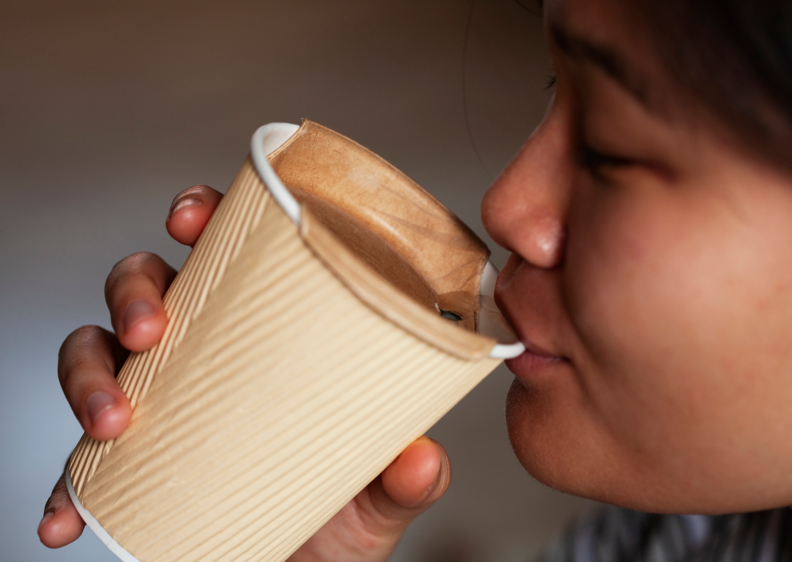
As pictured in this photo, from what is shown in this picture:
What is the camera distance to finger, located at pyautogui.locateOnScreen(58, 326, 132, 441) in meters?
0.43

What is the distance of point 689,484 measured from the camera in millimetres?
487

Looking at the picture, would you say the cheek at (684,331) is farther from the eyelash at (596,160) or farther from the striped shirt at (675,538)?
the striped shirt at (675,538)

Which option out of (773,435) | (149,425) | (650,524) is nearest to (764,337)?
(773,435)

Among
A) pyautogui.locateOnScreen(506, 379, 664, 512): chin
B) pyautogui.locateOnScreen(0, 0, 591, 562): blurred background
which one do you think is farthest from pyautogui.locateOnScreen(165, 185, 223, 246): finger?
pyautogui.locateOnScreen(0, 0, 591, 562): blurred background

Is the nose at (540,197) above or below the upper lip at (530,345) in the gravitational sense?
above

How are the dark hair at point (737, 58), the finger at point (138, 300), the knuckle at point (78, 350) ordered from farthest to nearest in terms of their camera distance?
1. the knuckle at point (78, 350)
2. the finger at point (138, 300)
3. the dark hair at point (737, 58)

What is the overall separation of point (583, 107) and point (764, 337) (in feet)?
0.62

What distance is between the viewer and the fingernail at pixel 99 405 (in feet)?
1.40

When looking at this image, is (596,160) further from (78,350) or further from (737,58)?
(78,350)

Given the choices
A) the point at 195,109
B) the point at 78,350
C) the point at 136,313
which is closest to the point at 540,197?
the point at 136,313

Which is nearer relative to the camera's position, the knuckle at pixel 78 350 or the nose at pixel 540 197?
the nose at pixel 540 197

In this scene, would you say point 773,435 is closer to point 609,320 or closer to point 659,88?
point 609,320

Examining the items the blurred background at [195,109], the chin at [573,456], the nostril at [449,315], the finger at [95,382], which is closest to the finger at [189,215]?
the finger at [95,382]

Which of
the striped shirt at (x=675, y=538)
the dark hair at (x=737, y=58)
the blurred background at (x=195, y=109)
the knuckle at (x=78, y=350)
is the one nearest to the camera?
the dark hair at (x=737, y=58)
